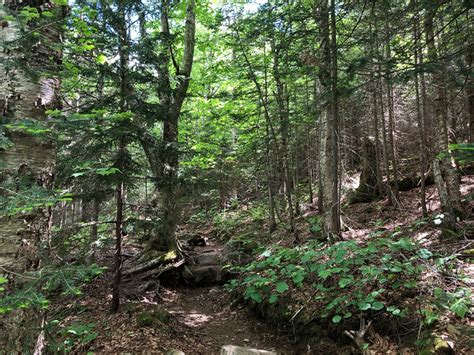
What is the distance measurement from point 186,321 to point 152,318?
1.38 m

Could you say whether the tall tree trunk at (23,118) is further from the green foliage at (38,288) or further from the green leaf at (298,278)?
the green leaf at (298,278)

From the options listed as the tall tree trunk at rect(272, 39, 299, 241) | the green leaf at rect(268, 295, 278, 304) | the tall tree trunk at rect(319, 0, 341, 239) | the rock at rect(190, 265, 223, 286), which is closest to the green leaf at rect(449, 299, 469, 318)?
the green leaf at rect(268, 295, 278, 304)

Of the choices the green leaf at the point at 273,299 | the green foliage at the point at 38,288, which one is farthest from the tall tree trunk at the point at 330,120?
the green foliage at the point at 38,288

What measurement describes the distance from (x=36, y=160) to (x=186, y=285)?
7045 millimetres

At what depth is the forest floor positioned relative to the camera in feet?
16.2

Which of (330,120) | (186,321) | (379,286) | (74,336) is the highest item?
(330,120)

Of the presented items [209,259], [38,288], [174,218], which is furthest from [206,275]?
[38,288]

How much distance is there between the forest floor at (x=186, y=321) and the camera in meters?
4.94

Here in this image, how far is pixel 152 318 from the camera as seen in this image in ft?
17.9

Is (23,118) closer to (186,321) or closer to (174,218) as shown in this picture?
(174,218)

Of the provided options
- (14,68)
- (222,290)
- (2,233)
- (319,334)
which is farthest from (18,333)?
(222,290)

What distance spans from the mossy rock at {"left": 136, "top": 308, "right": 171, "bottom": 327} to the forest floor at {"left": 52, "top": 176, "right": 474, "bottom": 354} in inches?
1.7

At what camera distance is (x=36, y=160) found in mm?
2785

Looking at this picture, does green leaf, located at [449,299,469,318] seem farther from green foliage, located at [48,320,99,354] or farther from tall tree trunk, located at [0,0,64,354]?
green foliage, located at [48,320,99,354]
